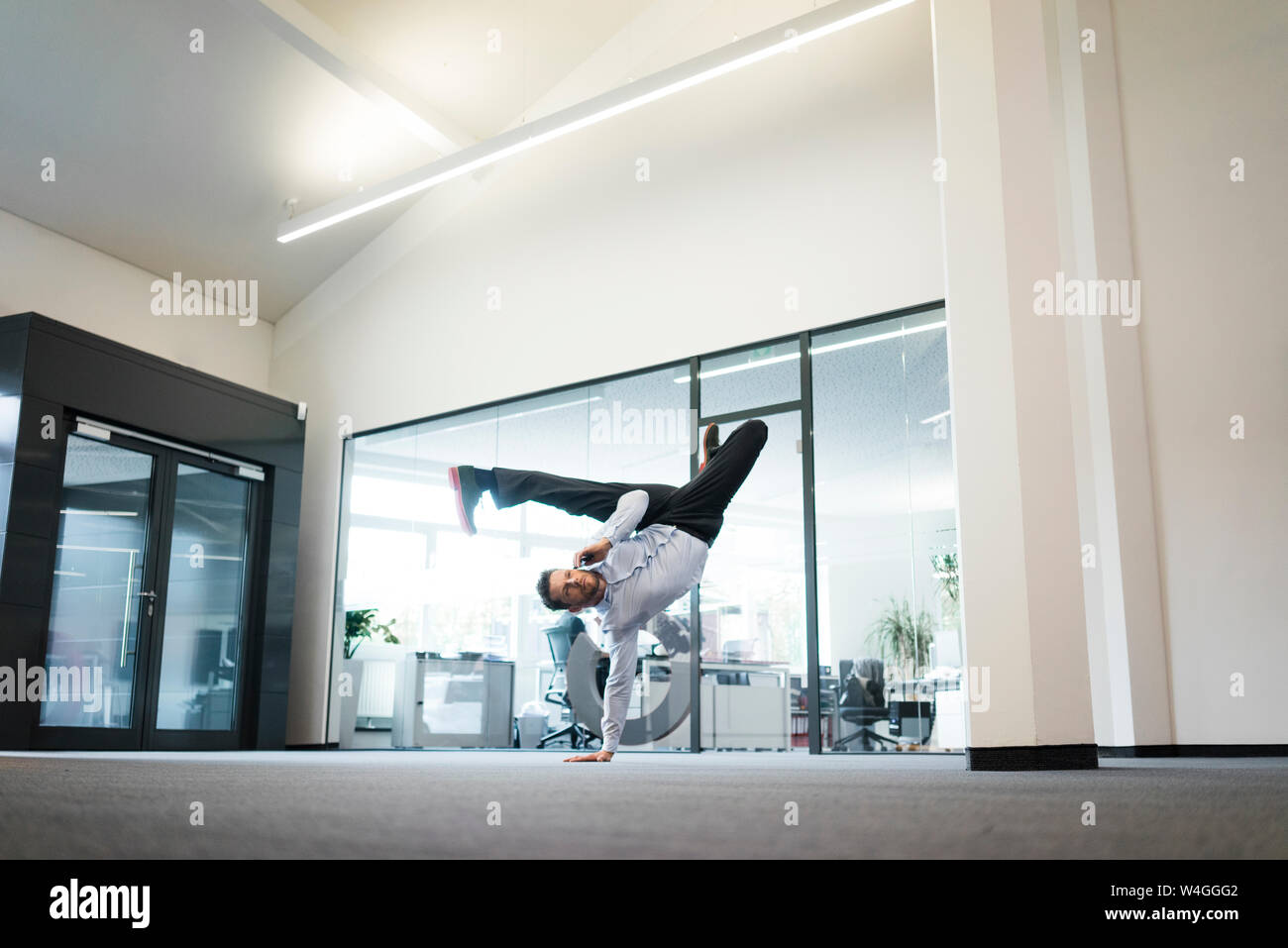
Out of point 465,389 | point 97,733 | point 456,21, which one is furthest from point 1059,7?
point 97,733

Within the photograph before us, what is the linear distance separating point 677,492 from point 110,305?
6.13 meters

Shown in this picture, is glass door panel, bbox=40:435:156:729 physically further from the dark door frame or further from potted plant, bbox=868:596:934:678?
potted plant, bbox=868:596:934:678

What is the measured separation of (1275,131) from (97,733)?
835 cm

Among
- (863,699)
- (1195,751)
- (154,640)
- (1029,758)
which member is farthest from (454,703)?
(1029,758)

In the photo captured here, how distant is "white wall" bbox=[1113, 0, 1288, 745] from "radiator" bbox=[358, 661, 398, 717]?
610 centimetres

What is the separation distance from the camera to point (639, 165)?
801cm

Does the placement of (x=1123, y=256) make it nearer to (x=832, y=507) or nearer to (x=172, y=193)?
(x=832, y=507)

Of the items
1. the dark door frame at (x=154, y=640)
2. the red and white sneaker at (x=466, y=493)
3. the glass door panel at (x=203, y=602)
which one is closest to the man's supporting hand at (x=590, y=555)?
the red and white sneaker at (x=466, y=493)

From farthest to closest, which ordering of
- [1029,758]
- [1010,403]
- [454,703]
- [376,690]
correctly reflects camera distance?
1. [376,690]
2. [454,703]
3. [1010,403]
4. [1029,758]

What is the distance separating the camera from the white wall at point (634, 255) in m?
6.75

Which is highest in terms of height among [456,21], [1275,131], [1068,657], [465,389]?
[456,21]

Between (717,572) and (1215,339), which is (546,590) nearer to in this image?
(717,572)

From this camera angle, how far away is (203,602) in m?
8.38

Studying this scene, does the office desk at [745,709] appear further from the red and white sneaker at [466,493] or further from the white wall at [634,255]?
the red and white sneaker at [466,493]
